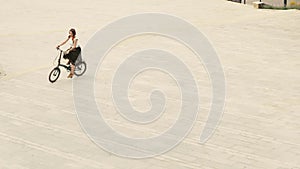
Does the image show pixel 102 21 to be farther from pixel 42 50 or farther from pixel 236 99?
pixel 236 99

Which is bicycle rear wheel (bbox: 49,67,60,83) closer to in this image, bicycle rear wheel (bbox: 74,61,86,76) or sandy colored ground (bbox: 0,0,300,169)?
sandy colored ground (bbox: 0,0,300,169)

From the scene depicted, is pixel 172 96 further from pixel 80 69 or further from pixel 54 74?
pixel 54 74

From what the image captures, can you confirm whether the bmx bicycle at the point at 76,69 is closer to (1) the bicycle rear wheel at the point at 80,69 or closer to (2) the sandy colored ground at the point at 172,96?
(1) the bicycle rear wheel at the point at 80,69

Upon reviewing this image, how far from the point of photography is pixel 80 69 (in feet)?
64.4

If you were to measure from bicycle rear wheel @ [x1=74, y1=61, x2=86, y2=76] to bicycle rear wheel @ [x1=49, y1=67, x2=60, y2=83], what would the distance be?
654 millimetres

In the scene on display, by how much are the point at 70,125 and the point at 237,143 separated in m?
4.50

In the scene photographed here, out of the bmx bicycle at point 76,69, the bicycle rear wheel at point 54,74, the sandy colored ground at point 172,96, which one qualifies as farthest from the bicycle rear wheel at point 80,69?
the bicycle rear wheel at point 54,74

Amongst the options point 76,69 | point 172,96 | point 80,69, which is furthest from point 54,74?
point 172,96

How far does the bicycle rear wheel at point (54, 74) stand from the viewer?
62.1 feet

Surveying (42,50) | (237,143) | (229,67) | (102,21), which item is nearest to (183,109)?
(237,143)

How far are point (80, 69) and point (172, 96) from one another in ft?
12.3

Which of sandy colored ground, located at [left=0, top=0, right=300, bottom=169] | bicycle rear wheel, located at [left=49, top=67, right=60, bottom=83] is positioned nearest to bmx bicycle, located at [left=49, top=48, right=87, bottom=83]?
bicycle rear wheel, located at [left=49, top=67, right=60, bottom=83]

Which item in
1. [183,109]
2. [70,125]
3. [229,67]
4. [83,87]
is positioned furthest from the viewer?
[229,67]

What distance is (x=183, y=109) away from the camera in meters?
16.6
